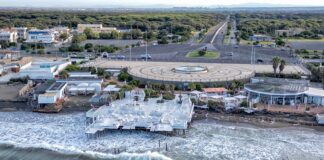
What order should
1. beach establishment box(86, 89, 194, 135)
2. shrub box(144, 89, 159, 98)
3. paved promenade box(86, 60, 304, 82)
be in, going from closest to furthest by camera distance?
1. beach establishment box(86, 89, 194, 135)
2. shrub box(144, 89, 159, 98)
3. paved promenade box(86, 60, 304, 82)

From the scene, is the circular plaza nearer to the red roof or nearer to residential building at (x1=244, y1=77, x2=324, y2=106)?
the red roof

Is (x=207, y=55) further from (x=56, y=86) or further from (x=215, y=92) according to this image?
(x=56, y=86)

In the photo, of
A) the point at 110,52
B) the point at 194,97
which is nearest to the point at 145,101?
the point at 194,97

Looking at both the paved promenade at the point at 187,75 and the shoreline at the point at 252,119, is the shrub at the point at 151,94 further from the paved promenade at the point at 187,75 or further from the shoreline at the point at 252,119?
the paved promenade at the point at 187,75

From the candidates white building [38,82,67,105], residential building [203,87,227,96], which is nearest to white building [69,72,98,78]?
white building [38,82,67,105]

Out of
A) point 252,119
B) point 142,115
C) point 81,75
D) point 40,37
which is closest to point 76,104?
point 142,115
